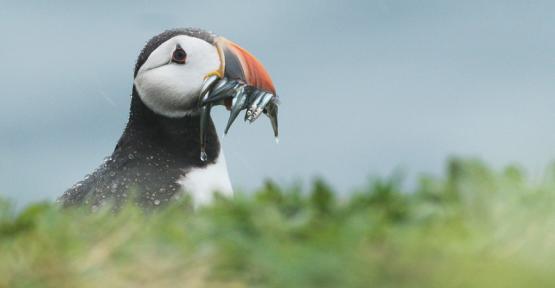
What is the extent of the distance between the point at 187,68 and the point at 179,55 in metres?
0.12

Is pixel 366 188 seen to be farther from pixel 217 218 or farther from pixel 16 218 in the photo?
pixel 16 218

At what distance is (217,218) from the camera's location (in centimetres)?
335

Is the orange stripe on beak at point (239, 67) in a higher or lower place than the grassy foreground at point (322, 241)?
higher

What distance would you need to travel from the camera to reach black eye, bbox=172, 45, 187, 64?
7.49m

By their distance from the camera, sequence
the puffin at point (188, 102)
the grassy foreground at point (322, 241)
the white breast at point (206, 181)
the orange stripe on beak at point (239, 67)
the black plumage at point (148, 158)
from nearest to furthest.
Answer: the grassy foreground at point (322, 241)
the black plumage at point (148, 158)
the white breast at point (206, 181)
the puffin at point (188, 102)
the orange stripe on beak at point (239, 67)

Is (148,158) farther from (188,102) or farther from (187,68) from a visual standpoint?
(187,68)

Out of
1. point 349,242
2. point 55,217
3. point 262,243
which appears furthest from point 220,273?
point 55,217

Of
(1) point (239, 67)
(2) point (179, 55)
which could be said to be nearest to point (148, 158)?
(2) point (179, 55)

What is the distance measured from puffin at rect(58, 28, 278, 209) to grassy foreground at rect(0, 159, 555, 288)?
361 centimetres

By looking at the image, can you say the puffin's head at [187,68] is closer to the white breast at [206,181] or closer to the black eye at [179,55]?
the black eye at [179,55]

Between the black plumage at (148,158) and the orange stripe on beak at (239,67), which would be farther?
the orange stripe on beak at (239,67)

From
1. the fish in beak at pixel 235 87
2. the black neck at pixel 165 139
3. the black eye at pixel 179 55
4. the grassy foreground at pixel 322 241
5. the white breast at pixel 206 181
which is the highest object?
the black eye at pixel 179 55

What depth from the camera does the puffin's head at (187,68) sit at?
749 cm

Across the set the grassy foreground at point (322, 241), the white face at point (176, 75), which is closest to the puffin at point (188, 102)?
the white face at point (176, 75)
